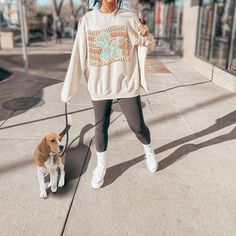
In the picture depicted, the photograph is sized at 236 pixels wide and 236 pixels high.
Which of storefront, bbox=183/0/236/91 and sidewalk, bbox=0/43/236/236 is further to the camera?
storefront, bbox=183/0/236/91

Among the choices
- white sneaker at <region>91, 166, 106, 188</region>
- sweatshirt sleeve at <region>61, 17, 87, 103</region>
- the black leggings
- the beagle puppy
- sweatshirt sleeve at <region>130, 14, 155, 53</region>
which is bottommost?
white sneaker at <region>91, 166, 106, 188</region>

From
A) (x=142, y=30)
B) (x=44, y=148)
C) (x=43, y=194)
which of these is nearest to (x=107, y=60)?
(x=142, y=30)

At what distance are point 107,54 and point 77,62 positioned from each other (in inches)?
11.8

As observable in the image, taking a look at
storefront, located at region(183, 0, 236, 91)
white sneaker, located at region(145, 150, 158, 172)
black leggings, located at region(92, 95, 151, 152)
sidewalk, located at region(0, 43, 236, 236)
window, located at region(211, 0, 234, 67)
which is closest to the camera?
sidewalk, located at region(0, 43, 236, 236)

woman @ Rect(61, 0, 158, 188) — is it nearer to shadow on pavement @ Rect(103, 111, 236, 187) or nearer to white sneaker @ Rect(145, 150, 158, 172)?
shadow on pavement @ Rect(103, 111, 236, 187)

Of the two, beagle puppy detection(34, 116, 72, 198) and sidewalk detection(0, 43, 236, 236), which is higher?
beagle puppy detection(34, 116, 72, 198)

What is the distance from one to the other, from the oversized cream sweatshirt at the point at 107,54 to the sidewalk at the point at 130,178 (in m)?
0.89

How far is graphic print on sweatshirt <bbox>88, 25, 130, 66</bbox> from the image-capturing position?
275cm

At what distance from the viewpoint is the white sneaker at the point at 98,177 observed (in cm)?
299

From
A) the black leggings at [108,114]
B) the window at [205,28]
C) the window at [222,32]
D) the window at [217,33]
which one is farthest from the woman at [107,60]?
the window at [205,28]

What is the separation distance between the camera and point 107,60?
9.21 ft

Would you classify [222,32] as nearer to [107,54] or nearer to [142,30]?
[142,30]

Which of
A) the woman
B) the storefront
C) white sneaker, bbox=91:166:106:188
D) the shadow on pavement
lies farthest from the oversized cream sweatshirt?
Result: the storefront

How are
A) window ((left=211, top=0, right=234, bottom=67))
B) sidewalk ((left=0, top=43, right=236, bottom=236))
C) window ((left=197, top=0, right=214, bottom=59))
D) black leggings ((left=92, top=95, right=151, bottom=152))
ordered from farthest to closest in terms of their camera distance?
window ((left=197, top=0, right=214, bottom=59)) < window ((left=211, top=0, right=234, bottom=67)) < black leggings ((left=92, top=95, right=151, bottom=152)) < sidewalk ((left=0, top=43, right=236, bottom=236))
